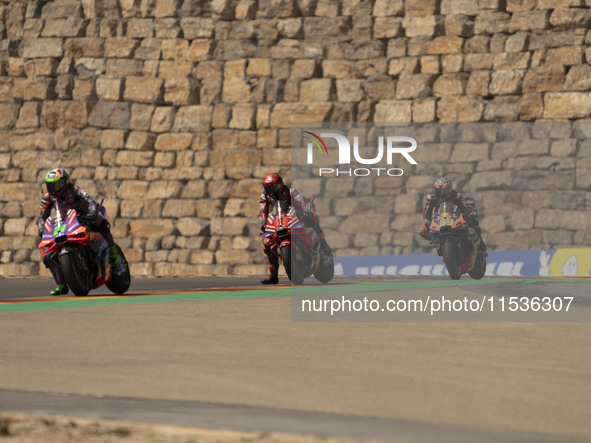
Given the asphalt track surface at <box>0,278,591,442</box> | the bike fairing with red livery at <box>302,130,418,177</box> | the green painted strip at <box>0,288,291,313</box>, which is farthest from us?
the bike fairing with red livery at <box>302,130,418,177</box>

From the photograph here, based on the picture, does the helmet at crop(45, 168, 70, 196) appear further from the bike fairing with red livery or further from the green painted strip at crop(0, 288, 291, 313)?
the bike fairing with red livery

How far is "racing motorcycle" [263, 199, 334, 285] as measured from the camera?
680 inches

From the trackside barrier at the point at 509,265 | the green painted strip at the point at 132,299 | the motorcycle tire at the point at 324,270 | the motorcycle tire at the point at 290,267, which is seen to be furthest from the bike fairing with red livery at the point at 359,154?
the green painted strip at the point at 132,299

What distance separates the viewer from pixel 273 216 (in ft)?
57.3

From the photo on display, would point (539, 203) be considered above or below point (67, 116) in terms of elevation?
below

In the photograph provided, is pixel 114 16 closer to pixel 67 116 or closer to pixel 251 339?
pixel 67 116

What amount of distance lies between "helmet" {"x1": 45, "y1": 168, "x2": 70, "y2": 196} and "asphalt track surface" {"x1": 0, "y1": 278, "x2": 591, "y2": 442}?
1538mm

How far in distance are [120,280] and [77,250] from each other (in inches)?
49.7

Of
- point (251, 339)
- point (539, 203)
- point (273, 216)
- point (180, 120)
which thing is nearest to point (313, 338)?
point (251, 339)

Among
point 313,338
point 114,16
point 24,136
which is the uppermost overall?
point 114,16

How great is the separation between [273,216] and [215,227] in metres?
7.04

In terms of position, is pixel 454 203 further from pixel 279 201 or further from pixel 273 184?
pixel 273 184

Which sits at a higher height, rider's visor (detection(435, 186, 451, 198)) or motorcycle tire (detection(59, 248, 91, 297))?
rider's visor (detection(435, 186, 451, 198))

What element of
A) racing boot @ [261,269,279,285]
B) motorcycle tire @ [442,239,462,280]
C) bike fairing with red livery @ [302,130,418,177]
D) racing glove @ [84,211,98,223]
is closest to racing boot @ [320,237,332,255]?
racing boot @ [261,269,279,285]
